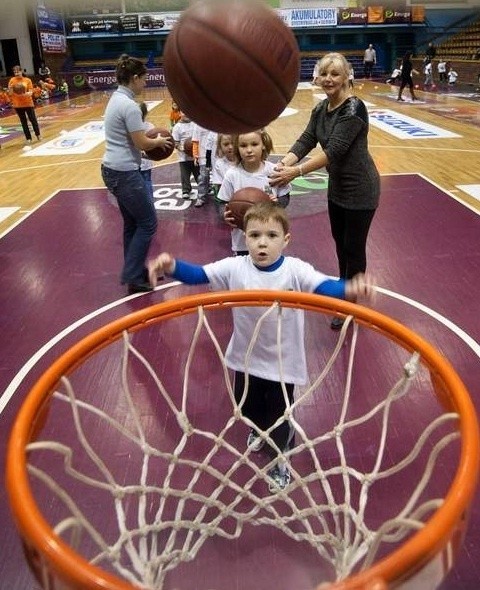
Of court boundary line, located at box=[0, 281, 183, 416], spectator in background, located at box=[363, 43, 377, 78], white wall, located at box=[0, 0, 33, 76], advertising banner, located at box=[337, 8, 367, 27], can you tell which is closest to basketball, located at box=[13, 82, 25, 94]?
court boundary line, located at box=[0, 281, 183, 416]

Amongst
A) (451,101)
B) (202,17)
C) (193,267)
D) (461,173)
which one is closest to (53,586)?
(193,267)

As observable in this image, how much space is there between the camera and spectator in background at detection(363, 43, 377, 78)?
24436 millimetres

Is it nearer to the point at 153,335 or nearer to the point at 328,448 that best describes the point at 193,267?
the point at 328,448

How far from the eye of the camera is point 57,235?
568cm

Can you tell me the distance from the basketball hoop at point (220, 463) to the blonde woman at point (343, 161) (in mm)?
675

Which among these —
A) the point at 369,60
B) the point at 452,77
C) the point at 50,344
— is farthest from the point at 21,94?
the point at 369,60

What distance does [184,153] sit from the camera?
249 inches

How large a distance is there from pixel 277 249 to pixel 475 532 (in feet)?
4.42

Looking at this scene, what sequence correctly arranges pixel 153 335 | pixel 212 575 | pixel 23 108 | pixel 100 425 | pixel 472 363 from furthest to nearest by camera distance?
pixel 23 108 < pixel 153 335 < pixel 472 363 < pixel 100 425 < pixel 212 575

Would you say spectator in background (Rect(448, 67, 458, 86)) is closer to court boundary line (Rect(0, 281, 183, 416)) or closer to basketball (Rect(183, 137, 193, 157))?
basketball (Rect(183, 137, 193, 157))

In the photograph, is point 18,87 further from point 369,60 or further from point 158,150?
point 369,60

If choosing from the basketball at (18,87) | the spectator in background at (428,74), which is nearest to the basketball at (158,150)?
the basketball at (18,87)

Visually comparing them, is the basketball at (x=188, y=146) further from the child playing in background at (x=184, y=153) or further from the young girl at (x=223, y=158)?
the young girl at (x=223, y=158)

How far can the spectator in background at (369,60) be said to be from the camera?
80.2ft
